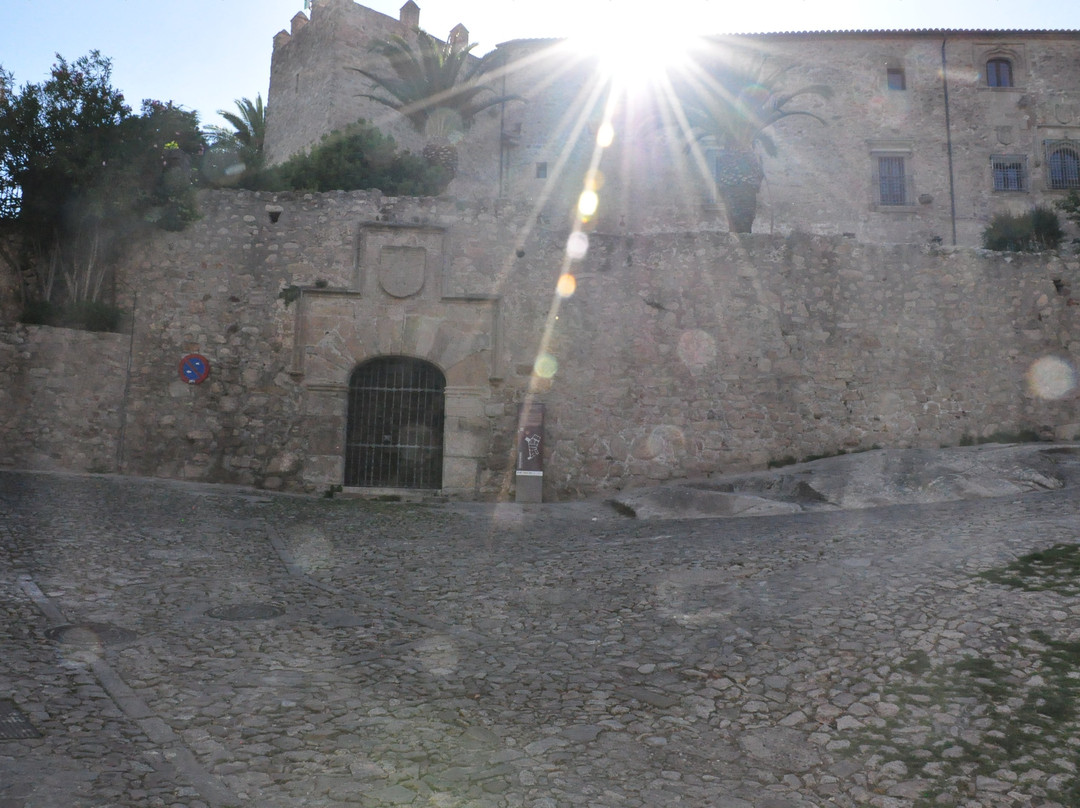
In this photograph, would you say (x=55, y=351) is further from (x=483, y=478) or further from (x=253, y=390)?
(x=483, y=478)

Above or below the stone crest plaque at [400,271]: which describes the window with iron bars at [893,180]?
above

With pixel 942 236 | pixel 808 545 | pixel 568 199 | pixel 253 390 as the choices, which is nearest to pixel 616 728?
pixel 808 545

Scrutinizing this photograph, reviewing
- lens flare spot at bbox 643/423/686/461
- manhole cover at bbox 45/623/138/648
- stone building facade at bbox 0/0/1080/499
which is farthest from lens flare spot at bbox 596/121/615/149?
manhole cover at bbox 45/623/138/648

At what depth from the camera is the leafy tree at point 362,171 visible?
17.5m

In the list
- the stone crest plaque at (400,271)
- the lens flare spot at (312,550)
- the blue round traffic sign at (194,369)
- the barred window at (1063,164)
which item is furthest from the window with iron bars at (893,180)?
the lens flare spot at (312,550)

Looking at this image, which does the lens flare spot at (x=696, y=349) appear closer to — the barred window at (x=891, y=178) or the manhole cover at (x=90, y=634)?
the manhole cover at (x=90, y=634)

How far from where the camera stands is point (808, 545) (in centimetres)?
690

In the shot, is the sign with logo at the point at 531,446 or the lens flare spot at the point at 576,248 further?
the lens flare spot at the point at 576,248

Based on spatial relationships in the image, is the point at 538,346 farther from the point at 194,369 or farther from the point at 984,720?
the point at 984,720

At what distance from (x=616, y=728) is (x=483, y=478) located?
8.18 metres

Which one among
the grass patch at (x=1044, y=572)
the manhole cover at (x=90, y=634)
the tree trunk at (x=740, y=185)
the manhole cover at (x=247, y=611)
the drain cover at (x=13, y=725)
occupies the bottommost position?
the drain cover at (x=13, y=725)

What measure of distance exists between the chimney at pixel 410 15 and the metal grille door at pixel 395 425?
18453mm

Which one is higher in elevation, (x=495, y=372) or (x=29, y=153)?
(x=29, y=153)

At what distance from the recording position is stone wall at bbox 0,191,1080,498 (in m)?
11.7
